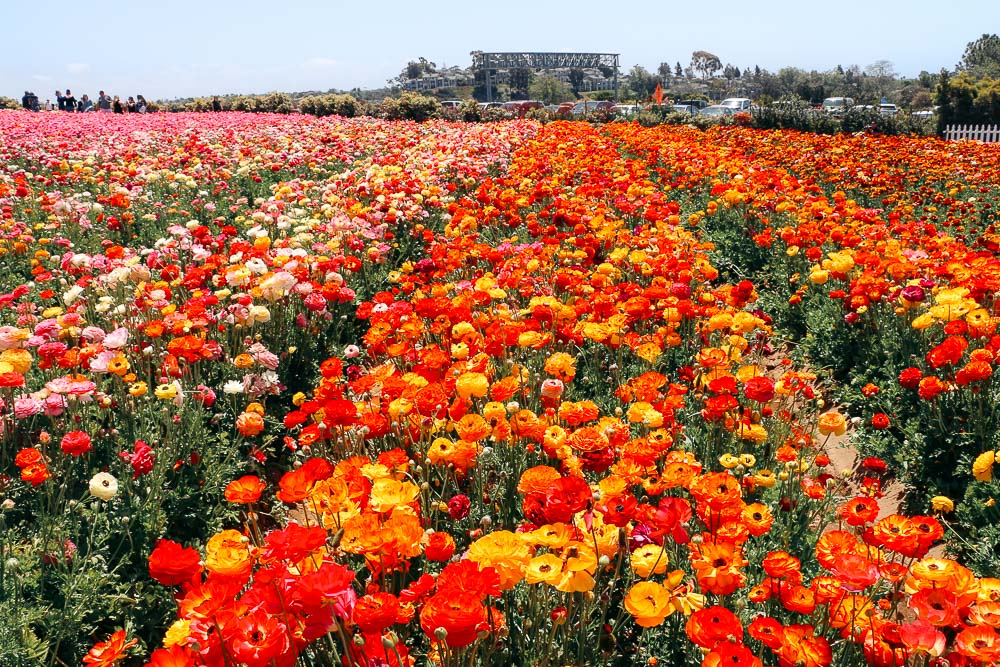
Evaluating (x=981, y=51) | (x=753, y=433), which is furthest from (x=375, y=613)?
(x=981, y=51)

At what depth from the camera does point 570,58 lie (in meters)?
142

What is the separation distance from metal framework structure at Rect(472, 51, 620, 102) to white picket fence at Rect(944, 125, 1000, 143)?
272 ft

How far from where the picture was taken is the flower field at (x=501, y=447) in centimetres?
177

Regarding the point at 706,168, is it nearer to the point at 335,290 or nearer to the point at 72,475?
the point at 335,290

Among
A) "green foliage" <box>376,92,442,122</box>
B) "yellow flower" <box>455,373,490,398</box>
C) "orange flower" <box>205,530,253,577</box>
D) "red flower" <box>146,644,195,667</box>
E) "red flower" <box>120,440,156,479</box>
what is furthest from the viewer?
"green foliage" <box>376,92,442,122</box>

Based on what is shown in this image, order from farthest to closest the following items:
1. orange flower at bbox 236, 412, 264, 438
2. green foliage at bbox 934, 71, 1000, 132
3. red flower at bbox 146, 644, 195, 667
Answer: green foliage at bbox 934, 71, 1000, 132
orange flower at bbox 236, 412, 264, 438
red flower at bbox 146, 644, 195, 667

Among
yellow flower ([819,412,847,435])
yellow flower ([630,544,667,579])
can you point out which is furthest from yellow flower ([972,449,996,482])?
yellow flower ([630,544,667,579])

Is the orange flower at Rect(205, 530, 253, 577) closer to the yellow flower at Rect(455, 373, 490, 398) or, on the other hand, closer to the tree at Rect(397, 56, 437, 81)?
the yellow flower at Rect(455, 373, 490, 398)

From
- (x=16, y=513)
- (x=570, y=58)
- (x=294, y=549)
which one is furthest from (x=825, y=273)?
(x=570, y=58)

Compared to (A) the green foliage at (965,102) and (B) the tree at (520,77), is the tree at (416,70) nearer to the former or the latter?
(B) the tree at (520,77)

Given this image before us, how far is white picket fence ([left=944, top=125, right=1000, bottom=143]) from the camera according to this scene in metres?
19.6

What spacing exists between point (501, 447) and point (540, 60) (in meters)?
140

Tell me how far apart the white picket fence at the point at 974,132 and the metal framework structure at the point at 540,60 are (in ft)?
272

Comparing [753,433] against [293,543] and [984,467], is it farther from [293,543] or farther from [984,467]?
[293,543]
